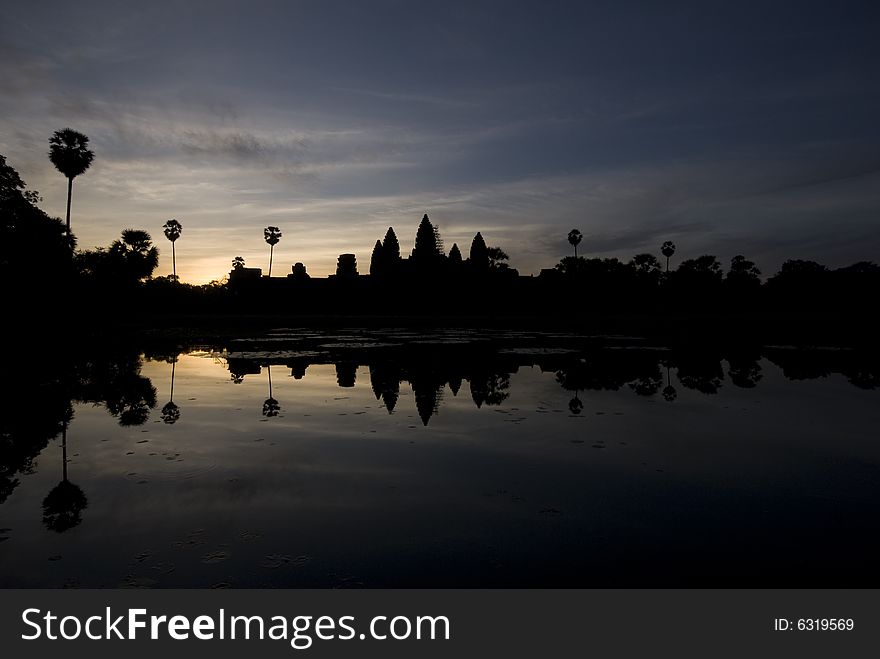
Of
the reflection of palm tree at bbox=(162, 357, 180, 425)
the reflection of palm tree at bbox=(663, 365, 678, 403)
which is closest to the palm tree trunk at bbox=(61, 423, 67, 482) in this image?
the reflection of palm tree at bbox=(162, 357, 180, 425)

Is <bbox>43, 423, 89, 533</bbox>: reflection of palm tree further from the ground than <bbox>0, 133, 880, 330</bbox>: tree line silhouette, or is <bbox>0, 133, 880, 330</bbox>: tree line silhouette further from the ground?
<bbox>0, 133, 880, 330</bbox>: tree line silhouette

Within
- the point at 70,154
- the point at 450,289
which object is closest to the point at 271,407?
the point at 70,154

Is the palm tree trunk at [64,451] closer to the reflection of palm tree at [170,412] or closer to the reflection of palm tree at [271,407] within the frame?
the reflection of palm tree at [170,412]

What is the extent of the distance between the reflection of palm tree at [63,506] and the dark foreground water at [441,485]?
0.04 m

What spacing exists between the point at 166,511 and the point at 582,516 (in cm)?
534

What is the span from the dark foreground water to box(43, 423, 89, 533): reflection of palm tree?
0.13 feet

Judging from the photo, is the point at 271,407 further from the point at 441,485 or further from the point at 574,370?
the point at 574,370

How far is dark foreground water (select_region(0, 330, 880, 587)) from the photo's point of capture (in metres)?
5.29

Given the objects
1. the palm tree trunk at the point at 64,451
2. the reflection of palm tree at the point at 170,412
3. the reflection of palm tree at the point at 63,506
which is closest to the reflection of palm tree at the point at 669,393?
the reflection of palm tree at the point at 170,412

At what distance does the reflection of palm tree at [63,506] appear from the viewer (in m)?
6.40

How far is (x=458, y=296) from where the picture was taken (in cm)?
9362

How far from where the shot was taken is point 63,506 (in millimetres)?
6973

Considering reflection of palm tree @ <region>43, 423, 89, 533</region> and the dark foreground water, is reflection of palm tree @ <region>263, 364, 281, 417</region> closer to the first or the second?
the dark foreground water
